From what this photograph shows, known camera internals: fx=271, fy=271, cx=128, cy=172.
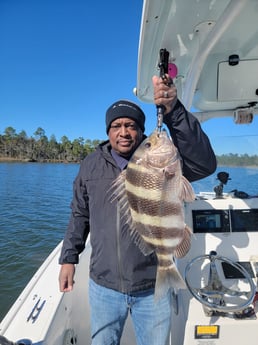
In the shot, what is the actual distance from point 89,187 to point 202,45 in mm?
1595

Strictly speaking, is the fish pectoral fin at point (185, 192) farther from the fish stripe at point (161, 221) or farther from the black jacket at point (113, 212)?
the black jacket at point (113, 212)

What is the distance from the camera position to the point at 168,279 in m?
1.58

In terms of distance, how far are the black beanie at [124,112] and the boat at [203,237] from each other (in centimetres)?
32

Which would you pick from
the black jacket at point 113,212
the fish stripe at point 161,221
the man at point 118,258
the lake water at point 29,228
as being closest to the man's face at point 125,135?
the man at point 118,258

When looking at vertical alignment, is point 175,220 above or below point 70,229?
above

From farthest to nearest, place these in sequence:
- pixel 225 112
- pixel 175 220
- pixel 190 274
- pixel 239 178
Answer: pixel 225 112, pixel 239 178, pixel 190 274, pixel 175 220

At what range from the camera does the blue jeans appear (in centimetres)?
182

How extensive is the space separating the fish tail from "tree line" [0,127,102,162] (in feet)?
265

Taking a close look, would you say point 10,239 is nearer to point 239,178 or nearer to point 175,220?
point 239,178

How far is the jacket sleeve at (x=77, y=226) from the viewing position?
2.03 metres

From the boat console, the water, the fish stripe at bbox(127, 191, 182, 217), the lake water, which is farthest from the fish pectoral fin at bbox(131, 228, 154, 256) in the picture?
the water

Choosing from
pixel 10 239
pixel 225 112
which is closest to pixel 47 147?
pixel 10 239

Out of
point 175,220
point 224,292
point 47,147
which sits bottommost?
point 224,292

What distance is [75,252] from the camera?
80.9 inches
